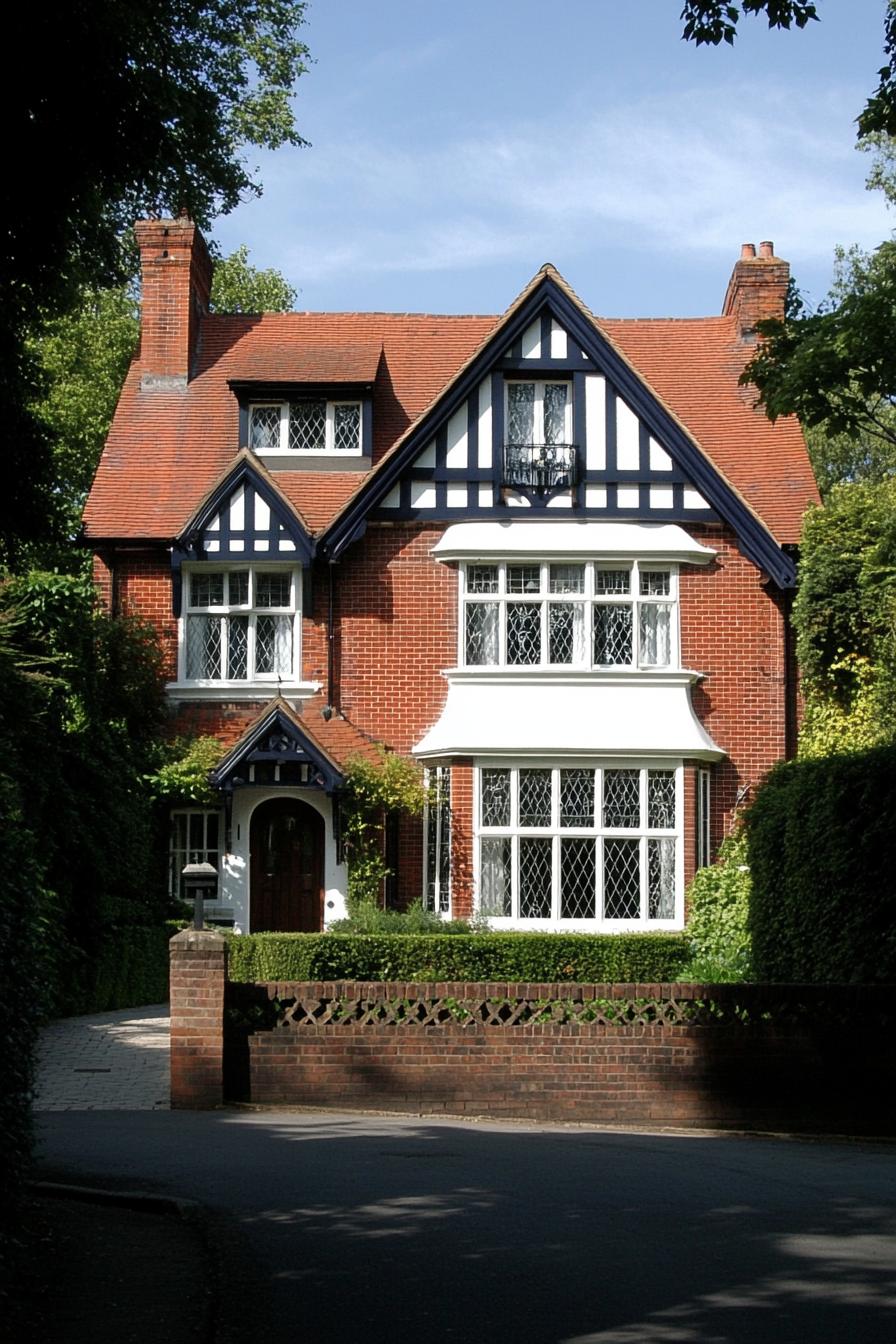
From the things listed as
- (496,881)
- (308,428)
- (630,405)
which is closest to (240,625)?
(308,428)

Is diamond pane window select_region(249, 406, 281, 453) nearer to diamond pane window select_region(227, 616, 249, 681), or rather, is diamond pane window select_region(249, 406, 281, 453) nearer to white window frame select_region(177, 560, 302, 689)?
white window frame select_region(177, 560, 302, 689)

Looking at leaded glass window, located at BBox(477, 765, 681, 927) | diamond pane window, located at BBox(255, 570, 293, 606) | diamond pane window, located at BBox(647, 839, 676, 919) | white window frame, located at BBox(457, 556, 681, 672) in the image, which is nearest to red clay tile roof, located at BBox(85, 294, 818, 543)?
diamond pane window, located at BBox(255, 570, 293, 606)

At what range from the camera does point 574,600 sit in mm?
25531

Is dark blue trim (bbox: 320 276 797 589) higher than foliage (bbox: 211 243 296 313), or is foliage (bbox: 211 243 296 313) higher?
foliage (bbox: 211 243 296 313)

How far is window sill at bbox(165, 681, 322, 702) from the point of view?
25.9 m

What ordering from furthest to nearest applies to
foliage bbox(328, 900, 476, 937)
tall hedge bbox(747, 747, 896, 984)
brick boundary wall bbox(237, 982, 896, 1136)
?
foliage bbox(328, 900, 476, 937)
tall hedge bbox(747, 747, 896, 984)
brick boundary wall bbox(237, 982, 896, 1136)

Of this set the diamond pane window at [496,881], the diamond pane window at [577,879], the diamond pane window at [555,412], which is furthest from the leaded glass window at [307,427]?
the diamond pane window at [577,879]

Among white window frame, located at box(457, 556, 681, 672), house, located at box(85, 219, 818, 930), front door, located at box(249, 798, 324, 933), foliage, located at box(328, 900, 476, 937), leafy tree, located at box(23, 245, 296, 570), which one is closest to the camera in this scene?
foliage, located at box(328, 900, 476, 937)

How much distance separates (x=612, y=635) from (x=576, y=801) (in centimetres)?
260

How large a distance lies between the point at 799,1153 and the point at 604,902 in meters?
11.8

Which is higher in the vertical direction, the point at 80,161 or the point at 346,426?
the point at 346,426

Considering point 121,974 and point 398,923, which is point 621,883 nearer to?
point 398,923

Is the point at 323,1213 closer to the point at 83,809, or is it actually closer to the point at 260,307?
the point at 83,809

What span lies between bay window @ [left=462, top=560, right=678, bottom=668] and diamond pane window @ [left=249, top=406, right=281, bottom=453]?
416 cm
